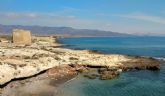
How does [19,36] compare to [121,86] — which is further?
[19,36]

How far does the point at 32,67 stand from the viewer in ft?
182

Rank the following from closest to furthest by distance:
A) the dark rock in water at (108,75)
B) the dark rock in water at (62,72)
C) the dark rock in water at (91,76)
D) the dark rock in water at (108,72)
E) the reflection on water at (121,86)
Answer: the reflection on water at (121,86) → the dark rock in water at (108,75) → the dark rock in water at (108,72) → the dark rock in water at (91,76) → the dark rock in water at (62,72)

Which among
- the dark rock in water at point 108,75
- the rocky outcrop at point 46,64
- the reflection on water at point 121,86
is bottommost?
the reflection on water at point 121,86

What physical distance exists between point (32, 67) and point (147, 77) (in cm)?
2101

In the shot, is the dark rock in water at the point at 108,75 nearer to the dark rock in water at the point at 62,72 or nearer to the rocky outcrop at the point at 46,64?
the rocky outcrop at the point at 46,64

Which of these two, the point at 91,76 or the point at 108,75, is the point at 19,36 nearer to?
the point at 91,76

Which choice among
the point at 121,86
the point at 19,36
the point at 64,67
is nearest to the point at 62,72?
the point at 64,67

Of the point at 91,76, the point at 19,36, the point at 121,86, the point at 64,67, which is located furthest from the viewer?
the point at 19,36

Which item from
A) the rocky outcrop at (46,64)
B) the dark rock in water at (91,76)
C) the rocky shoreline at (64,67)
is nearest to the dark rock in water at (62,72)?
the rocky shoreline at (64,67)

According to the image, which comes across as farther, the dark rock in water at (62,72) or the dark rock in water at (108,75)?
the dark rock in water at (62,72)

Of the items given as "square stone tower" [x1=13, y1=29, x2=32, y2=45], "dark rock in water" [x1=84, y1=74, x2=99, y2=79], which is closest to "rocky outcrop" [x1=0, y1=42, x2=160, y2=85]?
"dark rock in water" [x1=84, y1=74, x2=99, y2=79]

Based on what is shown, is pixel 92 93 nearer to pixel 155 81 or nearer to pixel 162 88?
pixel 162 88

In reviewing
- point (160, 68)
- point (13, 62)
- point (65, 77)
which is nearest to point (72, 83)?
point (65, 77)

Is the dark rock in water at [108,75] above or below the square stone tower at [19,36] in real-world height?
below
